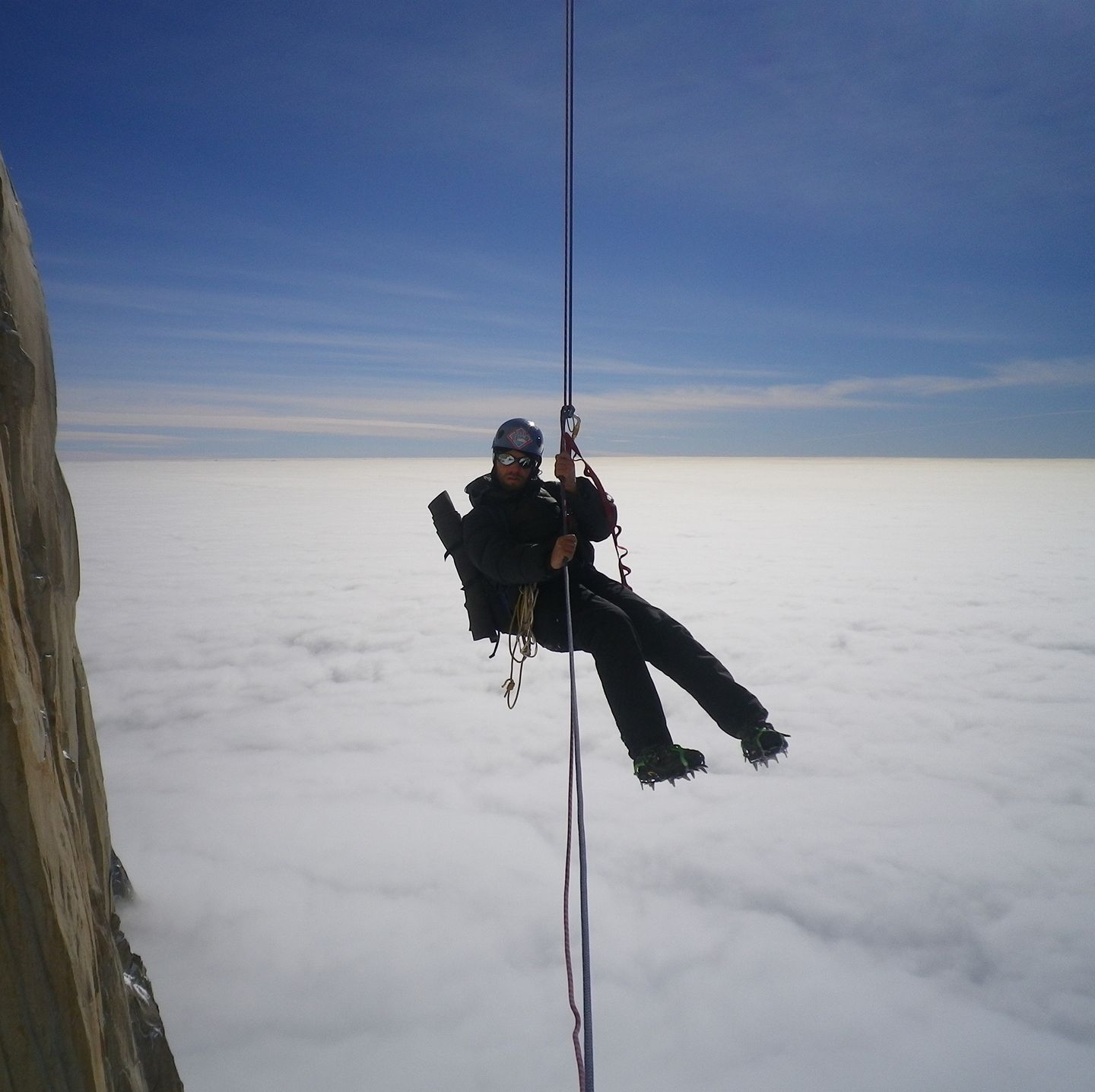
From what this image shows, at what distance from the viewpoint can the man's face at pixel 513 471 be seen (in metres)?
3.65

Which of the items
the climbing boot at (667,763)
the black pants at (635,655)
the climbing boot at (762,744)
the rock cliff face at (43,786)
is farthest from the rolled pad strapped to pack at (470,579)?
the rock cliff face at (43,786)

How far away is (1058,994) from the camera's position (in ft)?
13.9

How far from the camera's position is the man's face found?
365 cm

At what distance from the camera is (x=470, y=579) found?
12.5 feet

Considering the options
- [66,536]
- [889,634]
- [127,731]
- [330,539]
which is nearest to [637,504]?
[330,539]

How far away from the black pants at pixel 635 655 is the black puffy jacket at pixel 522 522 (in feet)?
0.60

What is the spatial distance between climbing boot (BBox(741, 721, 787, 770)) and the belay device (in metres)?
1.36

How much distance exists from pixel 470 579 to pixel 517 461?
0.68m

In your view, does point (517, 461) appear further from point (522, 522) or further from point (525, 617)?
point (525, 617)

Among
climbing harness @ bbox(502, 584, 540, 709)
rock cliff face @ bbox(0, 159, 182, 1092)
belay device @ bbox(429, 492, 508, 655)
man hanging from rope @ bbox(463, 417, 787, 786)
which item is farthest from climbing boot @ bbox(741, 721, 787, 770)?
rock cliff face @ bbox(0, 159, 182, 1092)

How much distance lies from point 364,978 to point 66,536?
346 centimetres

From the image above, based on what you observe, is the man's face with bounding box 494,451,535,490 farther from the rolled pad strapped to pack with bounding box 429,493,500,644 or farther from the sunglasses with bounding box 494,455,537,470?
the rolled pad strapped to pack with bounding box 429,493,500,644

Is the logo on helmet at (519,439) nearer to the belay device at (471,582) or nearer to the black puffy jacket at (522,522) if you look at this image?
the black puffy jacket at (522,522)

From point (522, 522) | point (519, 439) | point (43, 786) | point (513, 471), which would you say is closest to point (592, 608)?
point (522, 522)
